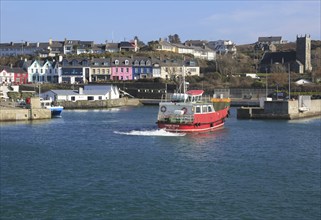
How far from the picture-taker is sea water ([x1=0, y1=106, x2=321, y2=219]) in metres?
18.6

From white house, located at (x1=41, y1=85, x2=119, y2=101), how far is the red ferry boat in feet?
96.1

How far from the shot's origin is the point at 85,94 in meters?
69.4

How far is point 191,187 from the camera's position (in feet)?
70.5

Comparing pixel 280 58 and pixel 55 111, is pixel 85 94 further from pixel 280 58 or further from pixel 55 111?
pixel 280 58

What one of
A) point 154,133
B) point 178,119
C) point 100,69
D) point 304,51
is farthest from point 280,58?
point 154,133

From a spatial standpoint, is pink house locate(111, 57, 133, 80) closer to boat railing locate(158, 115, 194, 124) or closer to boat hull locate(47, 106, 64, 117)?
boat hull locate(47, 106, 64, 117)

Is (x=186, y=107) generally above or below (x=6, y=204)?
above

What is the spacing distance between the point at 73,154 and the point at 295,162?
1120cm

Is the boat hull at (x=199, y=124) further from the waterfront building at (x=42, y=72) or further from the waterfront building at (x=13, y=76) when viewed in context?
the waterfront building at (x=42, y=72)

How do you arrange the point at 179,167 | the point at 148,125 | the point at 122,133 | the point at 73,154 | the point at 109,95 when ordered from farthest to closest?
the point at 109,95 → the point at 148,125 → the point at 122,133 → the point at 73,154 → the point at 179,167

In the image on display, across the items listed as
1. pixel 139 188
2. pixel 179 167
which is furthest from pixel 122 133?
pixel 139 188

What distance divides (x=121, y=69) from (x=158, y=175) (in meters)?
65.0

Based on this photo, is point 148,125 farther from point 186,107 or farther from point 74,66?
point 74,66

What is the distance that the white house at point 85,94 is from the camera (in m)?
67.6
